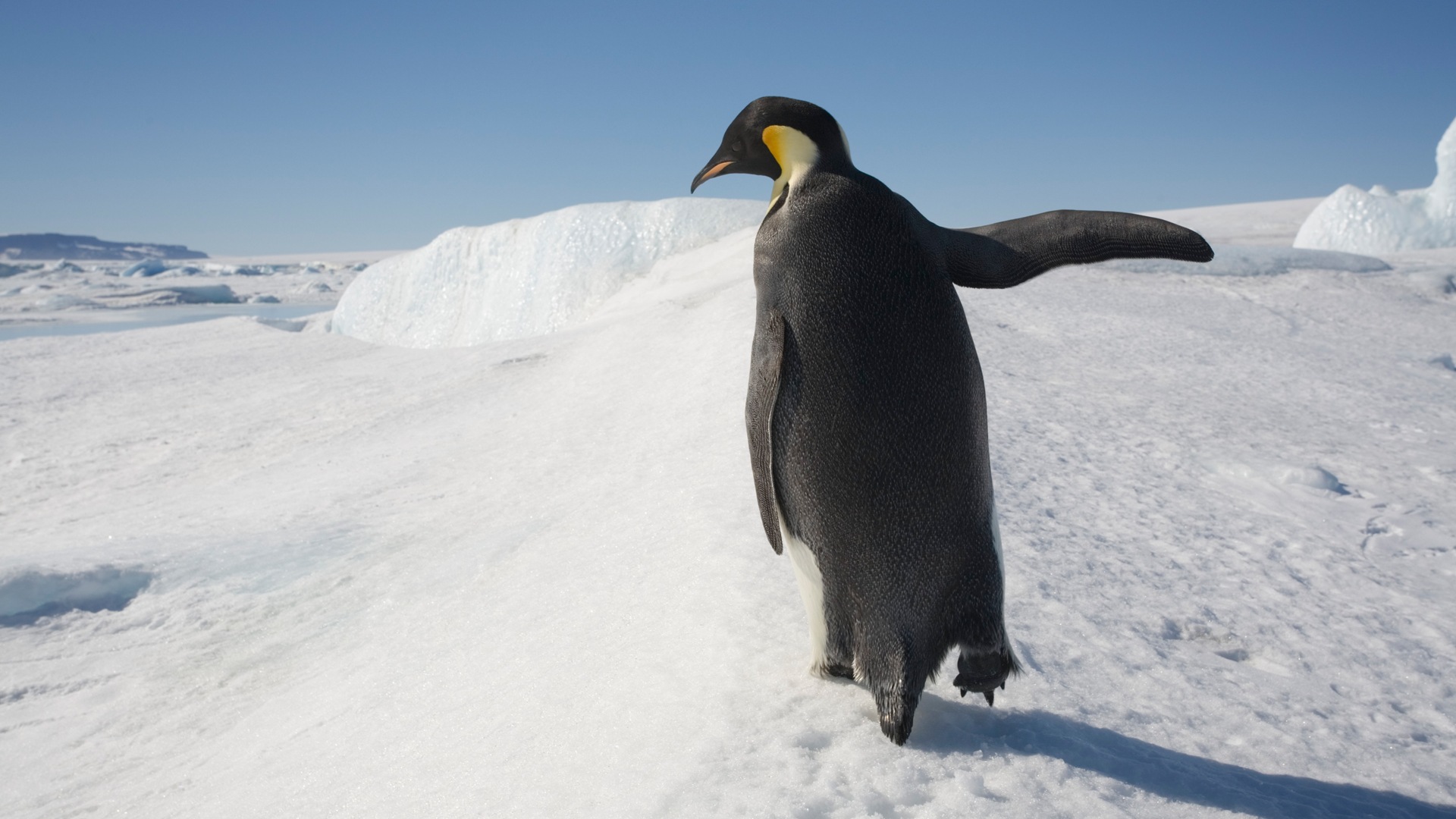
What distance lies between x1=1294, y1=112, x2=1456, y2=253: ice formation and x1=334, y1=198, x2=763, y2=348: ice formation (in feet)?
24.1

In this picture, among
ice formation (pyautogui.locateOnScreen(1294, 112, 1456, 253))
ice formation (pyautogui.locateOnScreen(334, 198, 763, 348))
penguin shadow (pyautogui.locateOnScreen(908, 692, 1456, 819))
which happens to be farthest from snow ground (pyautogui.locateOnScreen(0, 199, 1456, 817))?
ice formation (pyautogui.locateOnScreen(1294, 112, 1456, 253))

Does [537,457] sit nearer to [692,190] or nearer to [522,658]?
[522,658]

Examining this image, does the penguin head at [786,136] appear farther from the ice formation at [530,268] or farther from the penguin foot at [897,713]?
the ice formation at [530,268]

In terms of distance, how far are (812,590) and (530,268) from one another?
704cm

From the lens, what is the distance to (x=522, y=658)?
1.88 m

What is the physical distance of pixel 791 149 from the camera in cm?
157

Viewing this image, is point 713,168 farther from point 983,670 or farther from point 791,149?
point 983,670

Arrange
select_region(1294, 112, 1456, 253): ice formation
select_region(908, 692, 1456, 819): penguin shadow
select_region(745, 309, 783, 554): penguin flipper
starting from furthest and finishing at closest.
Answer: select_region(1294, 112, 1456, 253): ice formation
select_region(745, 309, 783, 554): penguin flipper
select_region(908, 692, 1456, 819): penguin shadow

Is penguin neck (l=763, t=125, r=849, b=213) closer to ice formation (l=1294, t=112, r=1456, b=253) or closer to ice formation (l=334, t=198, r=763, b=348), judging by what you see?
ice formation (l=334, t=198, r=763, b=348)

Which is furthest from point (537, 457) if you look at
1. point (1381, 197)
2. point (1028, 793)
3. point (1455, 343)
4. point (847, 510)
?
point (1381, 197)

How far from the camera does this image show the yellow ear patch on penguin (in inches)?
61.3

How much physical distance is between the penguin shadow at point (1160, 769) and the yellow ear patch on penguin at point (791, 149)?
928 mm

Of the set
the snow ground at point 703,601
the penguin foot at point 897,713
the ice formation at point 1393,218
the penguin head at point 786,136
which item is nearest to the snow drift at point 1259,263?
the snow ground at point 703,601

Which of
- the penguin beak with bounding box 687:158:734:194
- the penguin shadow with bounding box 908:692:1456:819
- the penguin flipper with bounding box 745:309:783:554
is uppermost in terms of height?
the penguin beak with bounding box 687:158:734:194
